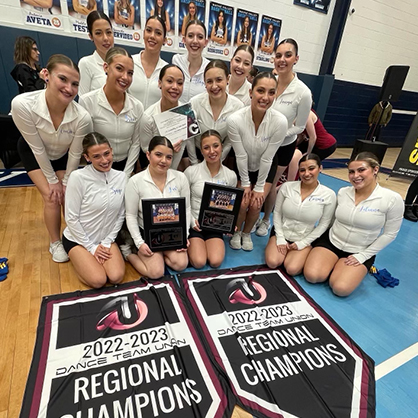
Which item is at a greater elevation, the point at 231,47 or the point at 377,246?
the point at 231,47

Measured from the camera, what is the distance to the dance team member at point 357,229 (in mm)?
2256

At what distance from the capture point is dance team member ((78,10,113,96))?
2.34 metres

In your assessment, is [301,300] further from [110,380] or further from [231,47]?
[231,47]

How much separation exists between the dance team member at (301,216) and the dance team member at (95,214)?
4.65 ft

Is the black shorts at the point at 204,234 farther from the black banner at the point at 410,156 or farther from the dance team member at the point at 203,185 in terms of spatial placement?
the black banner at the point at 410,156

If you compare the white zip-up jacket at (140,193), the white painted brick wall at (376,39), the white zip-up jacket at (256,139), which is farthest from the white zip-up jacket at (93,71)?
the white painted brick wall at (376,39)

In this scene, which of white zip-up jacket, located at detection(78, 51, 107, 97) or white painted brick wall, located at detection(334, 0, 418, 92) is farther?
white painted brick wall, located at detection(334, 0, 418, 92)

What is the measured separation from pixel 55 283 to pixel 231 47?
5.48 m

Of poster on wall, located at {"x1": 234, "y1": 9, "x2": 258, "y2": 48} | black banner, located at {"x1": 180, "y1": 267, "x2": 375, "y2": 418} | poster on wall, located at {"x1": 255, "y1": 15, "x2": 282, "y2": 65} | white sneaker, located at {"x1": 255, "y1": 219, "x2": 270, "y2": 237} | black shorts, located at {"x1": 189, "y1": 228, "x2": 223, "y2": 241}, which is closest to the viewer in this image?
black banner, located at {"x1": 180, "y1": 267, "x2": 375, "y2": 418}

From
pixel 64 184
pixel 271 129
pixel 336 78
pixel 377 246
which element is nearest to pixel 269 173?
pixel 271 129

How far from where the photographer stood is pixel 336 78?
7.32 meters

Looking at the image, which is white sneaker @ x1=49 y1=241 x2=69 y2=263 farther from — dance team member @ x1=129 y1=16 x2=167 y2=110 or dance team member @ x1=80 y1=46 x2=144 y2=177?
dance team member @ x1=129 y1=16 x2=167 y2=110

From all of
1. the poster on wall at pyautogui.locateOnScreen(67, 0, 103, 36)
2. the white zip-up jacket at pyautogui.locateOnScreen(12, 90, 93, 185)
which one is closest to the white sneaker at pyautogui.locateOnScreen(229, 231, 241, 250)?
the white zip-up jacket at pyautogui.locateOnScreen(12, 90, 93, 185)

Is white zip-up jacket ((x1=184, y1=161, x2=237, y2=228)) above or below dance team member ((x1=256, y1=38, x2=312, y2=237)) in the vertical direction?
below
